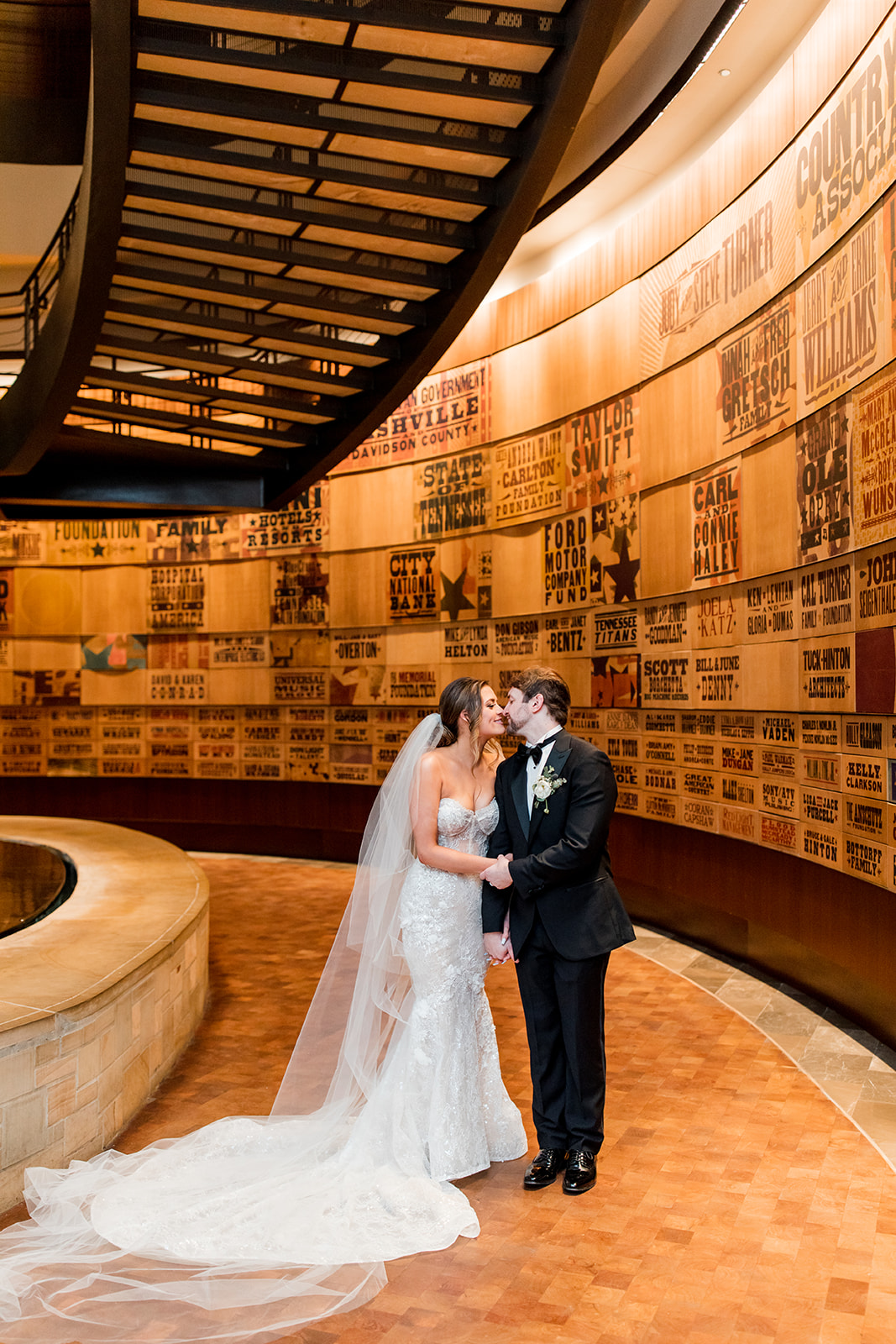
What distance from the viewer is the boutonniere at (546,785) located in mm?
3234

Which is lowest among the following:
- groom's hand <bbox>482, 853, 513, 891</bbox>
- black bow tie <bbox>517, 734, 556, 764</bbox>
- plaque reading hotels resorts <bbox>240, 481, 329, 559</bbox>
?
groom's hand <bbox>482, 853, 513, 891</bbox>

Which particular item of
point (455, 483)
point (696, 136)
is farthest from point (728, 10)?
point (455, 483)

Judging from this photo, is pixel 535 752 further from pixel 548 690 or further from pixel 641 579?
pixel 641 579

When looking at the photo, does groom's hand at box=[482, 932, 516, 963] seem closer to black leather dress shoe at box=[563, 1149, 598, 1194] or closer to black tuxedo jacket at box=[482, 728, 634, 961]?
black tuxedo jacket at box=[482, 728, 634, 961]

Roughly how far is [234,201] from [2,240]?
16.7 feet

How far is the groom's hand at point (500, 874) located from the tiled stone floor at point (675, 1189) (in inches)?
35.4

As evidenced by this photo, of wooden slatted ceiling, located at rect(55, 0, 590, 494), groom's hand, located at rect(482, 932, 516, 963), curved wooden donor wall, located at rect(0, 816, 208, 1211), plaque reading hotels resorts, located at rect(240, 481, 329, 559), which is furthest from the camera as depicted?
plaque reading hotels resorts, located at rect(240, 481, 329, 559)

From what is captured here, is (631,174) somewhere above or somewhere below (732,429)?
above

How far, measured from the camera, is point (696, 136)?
633 centimetres

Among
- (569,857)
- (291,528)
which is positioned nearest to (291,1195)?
(569,857)

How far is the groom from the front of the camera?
10.5 feet

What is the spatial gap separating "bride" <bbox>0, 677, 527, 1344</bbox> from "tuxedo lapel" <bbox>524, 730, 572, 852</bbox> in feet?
0.65

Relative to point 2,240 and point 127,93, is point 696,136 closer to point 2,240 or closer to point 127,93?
point 127,93

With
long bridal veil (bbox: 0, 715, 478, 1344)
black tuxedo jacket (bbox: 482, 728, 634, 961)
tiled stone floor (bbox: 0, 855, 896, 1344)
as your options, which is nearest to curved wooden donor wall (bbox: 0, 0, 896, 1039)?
tiled stone floor (bbox: 0, 855, 896, 1344)
